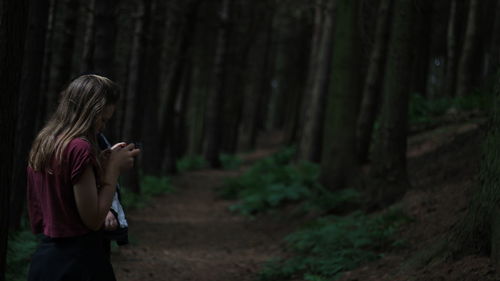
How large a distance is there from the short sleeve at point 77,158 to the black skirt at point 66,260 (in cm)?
37

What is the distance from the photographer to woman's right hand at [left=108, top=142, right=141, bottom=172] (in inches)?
135

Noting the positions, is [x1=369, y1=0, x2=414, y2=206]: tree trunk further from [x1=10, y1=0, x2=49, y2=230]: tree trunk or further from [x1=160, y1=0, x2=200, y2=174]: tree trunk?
[x1=160, y1=0, x2=200, y2=174]: tree trunk

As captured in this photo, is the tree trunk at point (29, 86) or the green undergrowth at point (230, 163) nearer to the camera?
the tree trunk at point (29, 86)

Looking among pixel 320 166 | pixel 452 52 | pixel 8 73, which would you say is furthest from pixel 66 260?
pixel 452 52

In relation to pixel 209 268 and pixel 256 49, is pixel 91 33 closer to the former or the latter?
pixel 209 268

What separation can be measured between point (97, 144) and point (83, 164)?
19 centimetres

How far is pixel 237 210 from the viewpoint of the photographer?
14.9 metres

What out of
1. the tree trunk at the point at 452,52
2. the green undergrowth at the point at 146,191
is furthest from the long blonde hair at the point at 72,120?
the tree trunk at the point at 452,52

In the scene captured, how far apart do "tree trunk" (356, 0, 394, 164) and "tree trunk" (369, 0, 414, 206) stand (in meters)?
3.84

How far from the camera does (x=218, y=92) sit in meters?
23.1

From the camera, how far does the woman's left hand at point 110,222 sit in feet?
11.4

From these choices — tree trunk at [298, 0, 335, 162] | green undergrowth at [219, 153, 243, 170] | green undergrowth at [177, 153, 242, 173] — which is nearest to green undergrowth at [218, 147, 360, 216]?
tree trunk at [298, 0, 335, 162]

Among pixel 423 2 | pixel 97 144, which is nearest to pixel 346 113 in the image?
pixel 423 2

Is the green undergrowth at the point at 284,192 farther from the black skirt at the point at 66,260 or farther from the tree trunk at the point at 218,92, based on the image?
the black skirt at the point at 66,260
